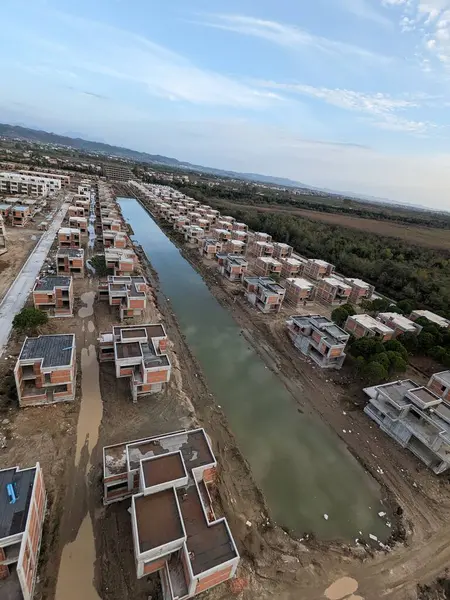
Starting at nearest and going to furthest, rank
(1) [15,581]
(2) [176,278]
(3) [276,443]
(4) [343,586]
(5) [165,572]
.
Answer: (1) [15,581], (5) [165,572], (4) [343,586], (3) [276,443], (2) [176,278]

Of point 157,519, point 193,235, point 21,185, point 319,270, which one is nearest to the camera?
point 157,519

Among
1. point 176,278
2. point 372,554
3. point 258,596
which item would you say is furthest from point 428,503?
point 176,278

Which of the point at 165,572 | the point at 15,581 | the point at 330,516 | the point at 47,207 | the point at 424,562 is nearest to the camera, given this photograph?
the point at 15,581

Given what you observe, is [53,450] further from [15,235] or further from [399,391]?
[15,235]

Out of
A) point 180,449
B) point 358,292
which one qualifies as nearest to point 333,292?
point 358,292

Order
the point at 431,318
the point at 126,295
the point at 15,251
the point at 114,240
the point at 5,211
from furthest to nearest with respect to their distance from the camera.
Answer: the point at 5,211, the point at 114,240, the point at 15,251, the point at 431,318, the point at 126,295

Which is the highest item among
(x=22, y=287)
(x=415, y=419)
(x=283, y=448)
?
(x=415, y=419)

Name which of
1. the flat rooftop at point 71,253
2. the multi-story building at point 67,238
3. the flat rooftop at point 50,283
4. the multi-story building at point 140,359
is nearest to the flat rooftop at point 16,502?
the multi-story building at point 140,359

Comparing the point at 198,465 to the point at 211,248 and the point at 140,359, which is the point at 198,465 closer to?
the point at 140,359
